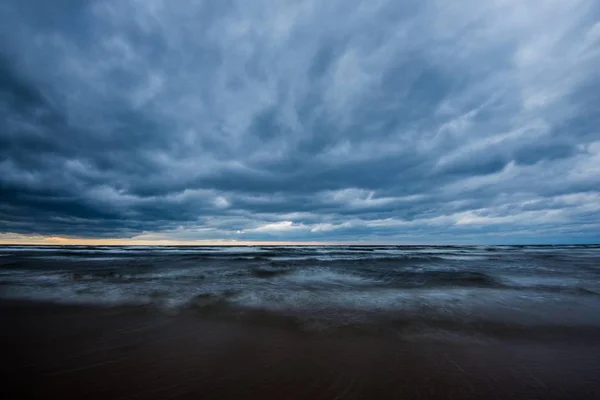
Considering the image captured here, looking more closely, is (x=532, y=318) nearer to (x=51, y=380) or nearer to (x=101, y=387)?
(x=101, y=387)

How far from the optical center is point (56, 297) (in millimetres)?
9164

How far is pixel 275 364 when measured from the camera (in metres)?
4.22

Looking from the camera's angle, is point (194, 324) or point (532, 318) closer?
point (194, 324)

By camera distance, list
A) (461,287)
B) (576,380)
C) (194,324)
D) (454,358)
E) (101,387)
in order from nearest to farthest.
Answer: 1. (101,387)
2. (576,380)
3. (454,358)
4. (194,324)
5. (461,287)

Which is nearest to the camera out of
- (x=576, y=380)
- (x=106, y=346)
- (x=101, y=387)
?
(x=101, y=387)

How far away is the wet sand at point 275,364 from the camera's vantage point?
343 centimetres

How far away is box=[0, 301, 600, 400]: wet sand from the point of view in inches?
135

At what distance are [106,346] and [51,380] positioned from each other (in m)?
1.34

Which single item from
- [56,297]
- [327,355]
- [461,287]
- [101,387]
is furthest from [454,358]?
[56,297]

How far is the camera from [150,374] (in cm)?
386

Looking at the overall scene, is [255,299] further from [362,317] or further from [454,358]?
[454,358]

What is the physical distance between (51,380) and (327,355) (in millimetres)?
3839

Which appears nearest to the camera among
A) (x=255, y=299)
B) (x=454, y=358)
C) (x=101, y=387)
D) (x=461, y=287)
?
(x=101, y=387)

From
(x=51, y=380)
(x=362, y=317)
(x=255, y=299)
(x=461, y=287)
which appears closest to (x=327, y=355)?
(x=362, y=317)
